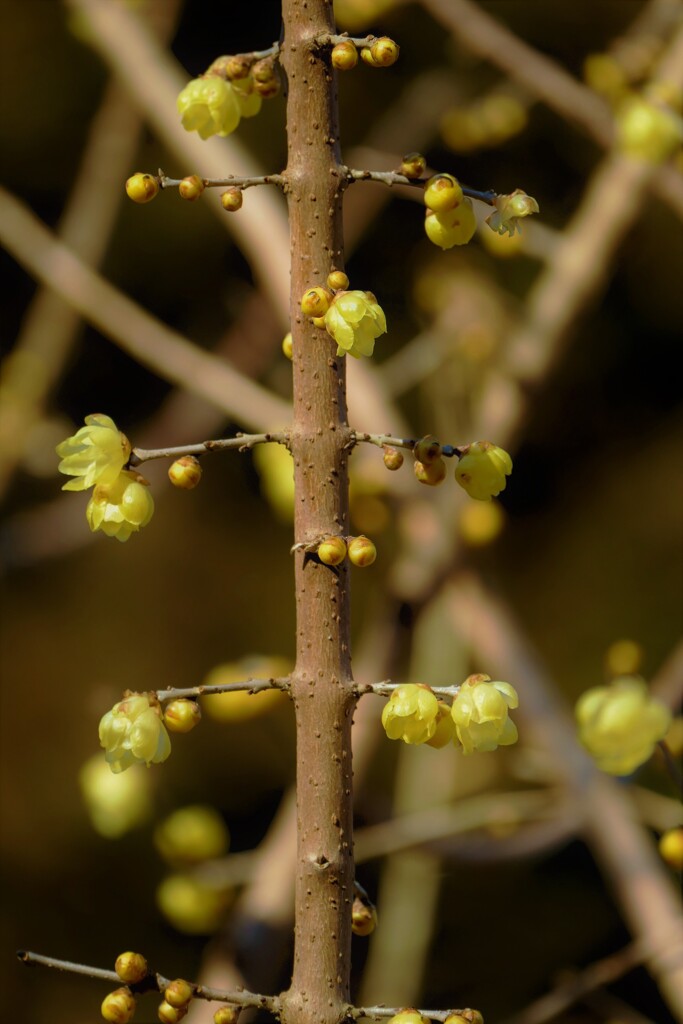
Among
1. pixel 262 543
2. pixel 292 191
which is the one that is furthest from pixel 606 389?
pixel 292 191

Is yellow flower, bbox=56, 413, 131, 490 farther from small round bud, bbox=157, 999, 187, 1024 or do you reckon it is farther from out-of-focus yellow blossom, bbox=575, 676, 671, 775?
out-of-focus yellow blossom, bbox=575, 676, 671, 775

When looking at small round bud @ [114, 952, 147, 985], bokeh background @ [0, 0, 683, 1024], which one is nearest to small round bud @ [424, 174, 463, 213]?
small round bud @ [114, 952, 147, 985]

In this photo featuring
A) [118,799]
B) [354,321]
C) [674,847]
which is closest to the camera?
[354,321]

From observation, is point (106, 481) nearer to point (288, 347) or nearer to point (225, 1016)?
point (288, 347)

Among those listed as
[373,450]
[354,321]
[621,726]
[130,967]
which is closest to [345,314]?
[354,321]

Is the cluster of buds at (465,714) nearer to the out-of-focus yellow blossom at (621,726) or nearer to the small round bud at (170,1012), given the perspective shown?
the small round bud at (170,1012)

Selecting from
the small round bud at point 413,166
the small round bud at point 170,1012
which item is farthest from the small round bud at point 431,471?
the small round bud at point 170,1012
